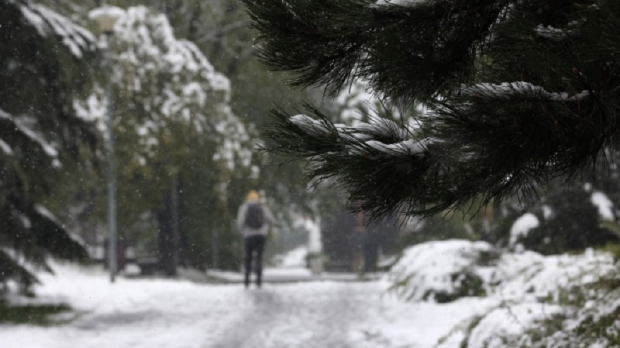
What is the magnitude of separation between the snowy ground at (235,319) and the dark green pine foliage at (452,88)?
3.21m

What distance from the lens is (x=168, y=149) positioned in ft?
58.0

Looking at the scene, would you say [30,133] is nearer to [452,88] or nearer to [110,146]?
[110,146]

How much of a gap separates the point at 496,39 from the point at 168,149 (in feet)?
49.6

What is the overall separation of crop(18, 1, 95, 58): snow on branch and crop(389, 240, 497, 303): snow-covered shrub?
4749mm

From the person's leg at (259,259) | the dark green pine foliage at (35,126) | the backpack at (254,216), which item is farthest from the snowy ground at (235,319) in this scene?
the backpack at (254,216)

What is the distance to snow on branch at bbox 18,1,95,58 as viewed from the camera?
384 inches

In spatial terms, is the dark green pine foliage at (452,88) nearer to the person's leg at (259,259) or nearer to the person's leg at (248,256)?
the person's leg at (259,259)

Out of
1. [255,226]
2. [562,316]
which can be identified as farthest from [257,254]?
[562,316]

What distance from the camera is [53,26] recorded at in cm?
981

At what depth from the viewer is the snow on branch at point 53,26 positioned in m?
9.74

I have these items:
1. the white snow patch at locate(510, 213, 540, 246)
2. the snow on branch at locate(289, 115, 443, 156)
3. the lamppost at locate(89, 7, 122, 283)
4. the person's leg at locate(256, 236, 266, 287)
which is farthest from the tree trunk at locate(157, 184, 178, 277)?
the snow on branch at locate(289, 115, 443, 156)

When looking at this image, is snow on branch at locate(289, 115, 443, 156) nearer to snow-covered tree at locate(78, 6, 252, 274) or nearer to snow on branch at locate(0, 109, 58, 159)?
snow on branch at locate(0, 109, 58, 159)

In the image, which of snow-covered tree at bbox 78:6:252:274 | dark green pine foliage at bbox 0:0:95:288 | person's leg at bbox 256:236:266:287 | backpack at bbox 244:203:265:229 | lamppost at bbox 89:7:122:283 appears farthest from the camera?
snow-covered tree at bbox 78:6:252:274

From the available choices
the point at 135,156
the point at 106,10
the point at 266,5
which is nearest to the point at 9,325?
the point at 266,5
